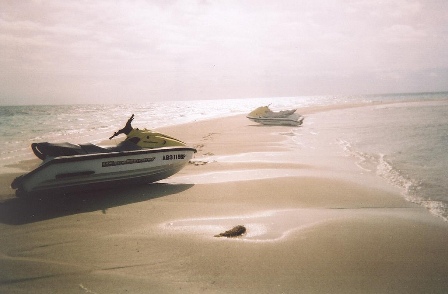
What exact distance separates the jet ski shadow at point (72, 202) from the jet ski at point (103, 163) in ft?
0.97

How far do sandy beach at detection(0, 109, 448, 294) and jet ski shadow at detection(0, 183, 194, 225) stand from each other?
0.02 m

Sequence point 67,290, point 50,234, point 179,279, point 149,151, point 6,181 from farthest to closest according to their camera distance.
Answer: point 6,181 < point 149,151 < point 50,234 < point 179,279 < point 67,290

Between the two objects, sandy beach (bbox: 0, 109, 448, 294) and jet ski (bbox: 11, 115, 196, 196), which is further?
jet ski (bbox: 11, 115, 196, 196)

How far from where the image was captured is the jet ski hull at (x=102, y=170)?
6301 mm

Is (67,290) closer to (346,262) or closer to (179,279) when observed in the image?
(179,279)

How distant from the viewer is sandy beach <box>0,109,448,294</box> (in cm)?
376

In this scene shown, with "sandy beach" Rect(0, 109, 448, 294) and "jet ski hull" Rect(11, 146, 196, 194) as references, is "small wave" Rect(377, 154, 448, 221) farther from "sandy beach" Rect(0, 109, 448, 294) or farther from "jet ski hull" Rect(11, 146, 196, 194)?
"jet ski hull" Rect(11, 146, 196, 194)

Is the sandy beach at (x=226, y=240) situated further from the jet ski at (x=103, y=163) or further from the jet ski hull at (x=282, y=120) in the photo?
the jet ski hull at (x=282, y=120)

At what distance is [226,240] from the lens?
474cm

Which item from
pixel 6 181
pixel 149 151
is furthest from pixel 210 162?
pixel 6 181

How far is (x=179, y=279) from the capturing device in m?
3.82

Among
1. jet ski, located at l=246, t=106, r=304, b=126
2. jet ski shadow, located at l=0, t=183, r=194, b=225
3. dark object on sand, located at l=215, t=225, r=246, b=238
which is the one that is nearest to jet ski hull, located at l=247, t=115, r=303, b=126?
jet ski, located at l=246, t=106, r=304, b=126

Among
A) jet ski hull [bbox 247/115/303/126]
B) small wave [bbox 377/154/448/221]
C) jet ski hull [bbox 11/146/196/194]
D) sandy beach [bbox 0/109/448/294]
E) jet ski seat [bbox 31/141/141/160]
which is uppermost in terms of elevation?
jet ski hull [bbox 247/115/303/126]

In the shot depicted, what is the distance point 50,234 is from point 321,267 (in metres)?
4.42
